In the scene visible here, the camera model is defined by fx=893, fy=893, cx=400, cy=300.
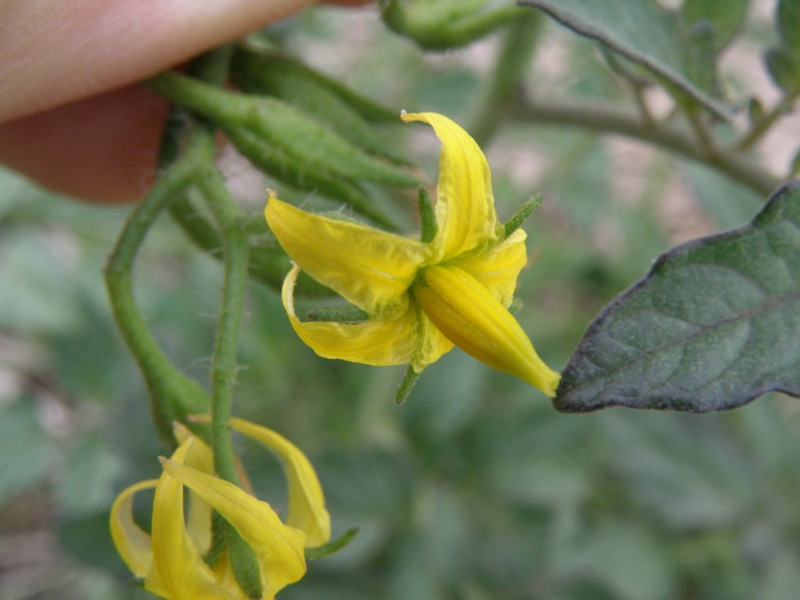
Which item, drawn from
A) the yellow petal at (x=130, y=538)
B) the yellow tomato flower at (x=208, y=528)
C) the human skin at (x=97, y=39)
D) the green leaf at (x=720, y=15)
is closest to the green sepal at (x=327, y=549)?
the yellow tomato flower at (x=208, y=528)

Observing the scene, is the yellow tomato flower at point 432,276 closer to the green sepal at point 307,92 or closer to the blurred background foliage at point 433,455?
the green sepal at point 307,92

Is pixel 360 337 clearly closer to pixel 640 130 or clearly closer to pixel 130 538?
pixel 130 538

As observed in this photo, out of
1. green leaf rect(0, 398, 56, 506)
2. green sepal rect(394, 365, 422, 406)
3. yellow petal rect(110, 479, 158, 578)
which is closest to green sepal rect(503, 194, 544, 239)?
green sepal rect(394, 365, 422, 406)

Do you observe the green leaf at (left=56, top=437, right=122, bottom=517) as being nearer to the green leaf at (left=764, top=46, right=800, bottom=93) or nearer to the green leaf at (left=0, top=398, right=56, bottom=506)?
the green leaf at (left=0, top=398, right=56, bottom=506)

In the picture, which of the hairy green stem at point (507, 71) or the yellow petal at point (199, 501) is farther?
the hairy green stem at point (507, 71)

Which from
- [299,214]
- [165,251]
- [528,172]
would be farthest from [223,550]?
[528,172]

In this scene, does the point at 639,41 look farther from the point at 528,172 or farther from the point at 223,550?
the point at 528,172
